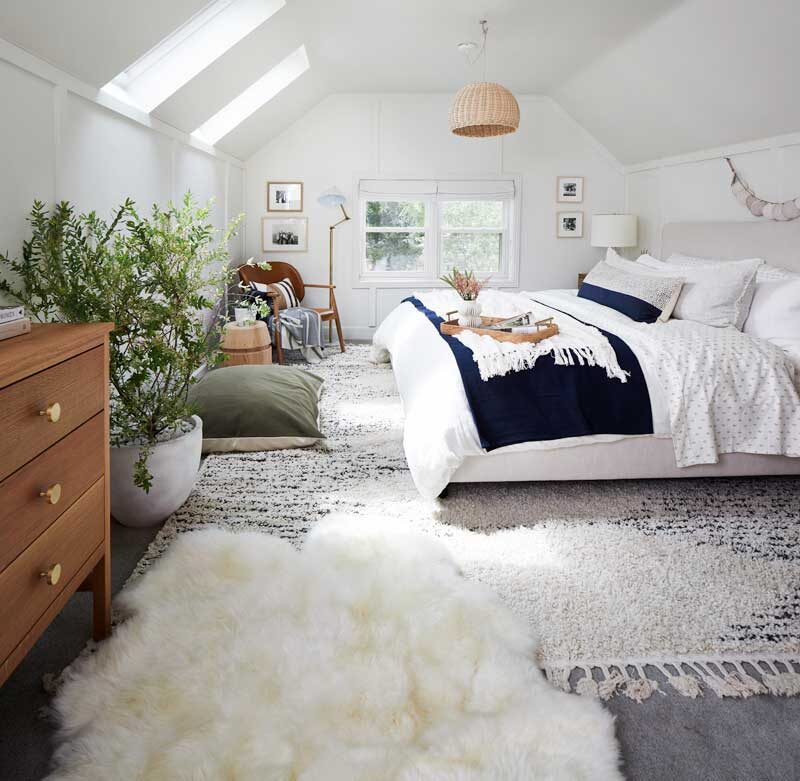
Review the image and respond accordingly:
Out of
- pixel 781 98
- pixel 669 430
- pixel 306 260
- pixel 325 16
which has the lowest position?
pixel 669 430

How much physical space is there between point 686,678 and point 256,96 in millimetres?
5397

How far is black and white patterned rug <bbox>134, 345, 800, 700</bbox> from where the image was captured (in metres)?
1.84

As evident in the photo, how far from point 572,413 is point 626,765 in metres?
1.55

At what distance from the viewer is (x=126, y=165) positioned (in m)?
3.61

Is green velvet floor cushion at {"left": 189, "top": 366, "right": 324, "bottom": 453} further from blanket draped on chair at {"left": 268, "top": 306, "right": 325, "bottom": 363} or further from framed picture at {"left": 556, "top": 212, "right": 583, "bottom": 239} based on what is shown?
framed picture at {"left": 556, "top": 212, "right": 583, "bottom": 239}

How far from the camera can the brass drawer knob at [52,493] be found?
1.40 metres

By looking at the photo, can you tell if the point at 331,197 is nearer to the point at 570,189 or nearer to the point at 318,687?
the point at 570,189

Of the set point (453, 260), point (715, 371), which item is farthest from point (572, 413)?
point (453, 260)

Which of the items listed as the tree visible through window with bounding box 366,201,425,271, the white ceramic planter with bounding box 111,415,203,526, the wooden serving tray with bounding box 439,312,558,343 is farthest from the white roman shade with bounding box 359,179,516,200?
the white ceramic planter with bounding box 111,415,203,526

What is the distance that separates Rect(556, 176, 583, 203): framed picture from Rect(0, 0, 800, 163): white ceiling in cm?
68

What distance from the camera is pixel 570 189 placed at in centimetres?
695

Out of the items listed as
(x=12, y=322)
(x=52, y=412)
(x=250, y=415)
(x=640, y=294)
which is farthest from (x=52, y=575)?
(x=640, y=294)

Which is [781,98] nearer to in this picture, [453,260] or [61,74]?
[453,260]

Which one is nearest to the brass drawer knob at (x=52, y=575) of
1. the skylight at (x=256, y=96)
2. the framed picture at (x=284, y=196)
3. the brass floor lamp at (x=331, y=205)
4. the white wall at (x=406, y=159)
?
the skylight at (x=256, y=96)
